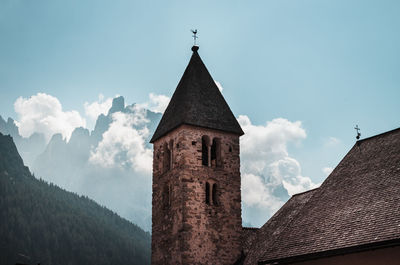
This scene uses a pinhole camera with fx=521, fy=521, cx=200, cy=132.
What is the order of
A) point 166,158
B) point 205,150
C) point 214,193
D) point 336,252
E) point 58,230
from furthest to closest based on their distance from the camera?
point 58,230 → point 166,158 → point 205,150 → point 214,193 → point 336,252

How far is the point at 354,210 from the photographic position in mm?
19562

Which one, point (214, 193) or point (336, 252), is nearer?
point (336, 252)

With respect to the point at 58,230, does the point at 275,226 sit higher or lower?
lower

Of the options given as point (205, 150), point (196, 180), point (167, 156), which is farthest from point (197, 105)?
point (196, 180)

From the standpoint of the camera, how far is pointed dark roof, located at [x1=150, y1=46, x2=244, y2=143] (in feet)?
102

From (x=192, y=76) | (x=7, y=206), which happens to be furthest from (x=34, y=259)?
(x=192, y=76)

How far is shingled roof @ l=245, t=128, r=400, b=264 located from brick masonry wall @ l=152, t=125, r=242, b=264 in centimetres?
778

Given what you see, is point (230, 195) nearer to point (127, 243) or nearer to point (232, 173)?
point (232, 173)

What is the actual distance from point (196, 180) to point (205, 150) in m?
2.32

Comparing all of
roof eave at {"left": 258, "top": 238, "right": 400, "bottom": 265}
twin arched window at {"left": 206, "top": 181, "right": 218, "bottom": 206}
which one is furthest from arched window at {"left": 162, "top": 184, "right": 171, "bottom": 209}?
roof eave at {"left": 258, "top": 238, "right": 400, "bottom": 265}

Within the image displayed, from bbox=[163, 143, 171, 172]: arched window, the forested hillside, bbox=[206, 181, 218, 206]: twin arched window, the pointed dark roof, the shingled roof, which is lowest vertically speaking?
the shingled roof

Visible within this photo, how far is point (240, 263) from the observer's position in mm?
29016

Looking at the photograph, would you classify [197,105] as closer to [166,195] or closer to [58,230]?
[166,195]

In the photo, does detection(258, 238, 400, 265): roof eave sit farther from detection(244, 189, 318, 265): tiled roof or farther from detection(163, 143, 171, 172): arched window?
detection(163, 143, 171, 172): arched window
